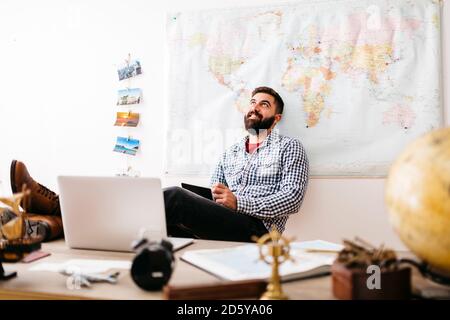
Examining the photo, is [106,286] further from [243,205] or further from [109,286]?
[243,205]

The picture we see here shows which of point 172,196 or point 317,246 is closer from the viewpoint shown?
point 317,246

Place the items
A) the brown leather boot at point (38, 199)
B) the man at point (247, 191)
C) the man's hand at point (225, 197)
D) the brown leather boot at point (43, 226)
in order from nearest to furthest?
the brown leather boot at point (43, 226) < the brown leather boot at point (38, 199) < the man at point (247, 191) < the man's hand at point (225, 197)

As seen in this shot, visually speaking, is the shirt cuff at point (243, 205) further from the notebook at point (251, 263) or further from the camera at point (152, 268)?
the camera at point (152, 268)

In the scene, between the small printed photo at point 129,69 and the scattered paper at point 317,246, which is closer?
the scattered paper at point 317,246

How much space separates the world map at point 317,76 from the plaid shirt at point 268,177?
0.15 meters

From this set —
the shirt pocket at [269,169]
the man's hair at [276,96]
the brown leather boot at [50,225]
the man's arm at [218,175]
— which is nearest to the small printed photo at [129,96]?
the man's arm at [218,175]

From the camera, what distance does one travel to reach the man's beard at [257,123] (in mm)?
2441

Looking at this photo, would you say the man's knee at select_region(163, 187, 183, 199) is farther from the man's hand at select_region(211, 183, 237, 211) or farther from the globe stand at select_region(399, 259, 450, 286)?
the globe stand at select_region(399, 259, 450, 286)

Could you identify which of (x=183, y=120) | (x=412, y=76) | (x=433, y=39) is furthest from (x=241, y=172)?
(x=433, y=39)

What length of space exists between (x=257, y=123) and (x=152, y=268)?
1.75 m

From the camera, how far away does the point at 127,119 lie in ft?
9.25

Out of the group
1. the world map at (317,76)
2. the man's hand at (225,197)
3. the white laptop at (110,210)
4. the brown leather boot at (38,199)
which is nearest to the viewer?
the white laptop at (110,210)

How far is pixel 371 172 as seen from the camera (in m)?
2.38

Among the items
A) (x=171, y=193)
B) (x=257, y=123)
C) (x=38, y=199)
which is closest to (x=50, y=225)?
(x=38, y=199)
